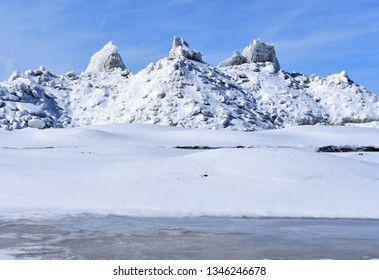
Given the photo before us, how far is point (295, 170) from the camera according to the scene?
820 cm

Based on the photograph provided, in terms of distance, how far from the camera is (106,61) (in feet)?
181

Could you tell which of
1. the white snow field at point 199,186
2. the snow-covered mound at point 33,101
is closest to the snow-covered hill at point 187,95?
the snow-covered mound at point 33,101

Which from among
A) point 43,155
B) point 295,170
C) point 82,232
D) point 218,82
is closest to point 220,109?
point 218,82

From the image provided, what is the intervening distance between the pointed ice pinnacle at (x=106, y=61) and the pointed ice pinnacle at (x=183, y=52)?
20.7 feet

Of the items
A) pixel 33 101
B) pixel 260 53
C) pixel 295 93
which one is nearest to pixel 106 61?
pixel 33 101

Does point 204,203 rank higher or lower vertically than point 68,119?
lower

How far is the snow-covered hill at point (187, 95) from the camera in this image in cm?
4056

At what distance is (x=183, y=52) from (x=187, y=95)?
903cm

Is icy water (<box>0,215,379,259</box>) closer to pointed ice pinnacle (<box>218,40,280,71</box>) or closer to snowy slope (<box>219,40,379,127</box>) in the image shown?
snowy slope (<box>219,40,379,127</box>)

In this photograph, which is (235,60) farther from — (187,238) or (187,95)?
(187,238)

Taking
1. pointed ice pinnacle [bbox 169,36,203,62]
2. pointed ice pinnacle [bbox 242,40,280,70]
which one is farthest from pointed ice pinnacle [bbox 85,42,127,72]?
pointed ice pinnacle [bbox 242,40,280,70]

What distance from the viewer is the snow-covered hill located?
40.6 m
